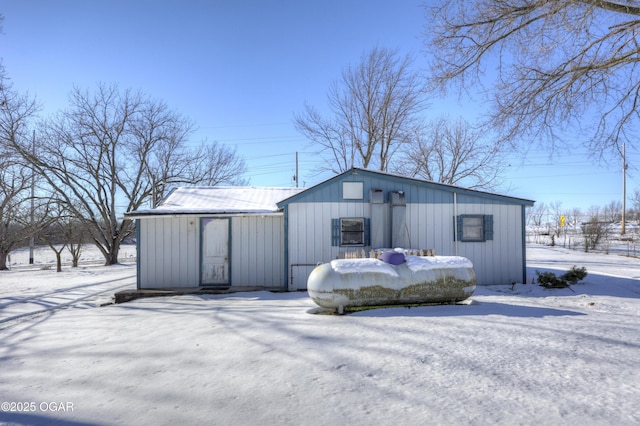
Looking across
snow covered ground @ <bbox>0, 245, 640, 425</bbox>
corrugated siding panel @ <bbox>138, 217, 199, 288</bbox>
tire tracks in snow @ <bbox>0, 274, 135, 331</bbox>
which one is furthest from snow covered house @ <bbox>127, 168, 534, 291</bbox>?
snow covered ground @ <bbox>0, 245, 640, 425</bbox>

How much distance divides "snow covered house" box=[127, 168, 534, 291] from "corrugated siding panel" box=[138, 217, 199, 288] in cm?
3

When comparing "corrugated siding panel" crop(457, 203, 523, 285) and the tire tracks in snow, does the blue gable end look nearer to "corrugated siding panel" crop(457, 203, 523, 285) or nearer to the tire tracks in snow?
"corrugated siding panel" crop(457, 203, 523, 285)

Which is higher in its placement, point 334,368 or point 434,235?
point 434,235

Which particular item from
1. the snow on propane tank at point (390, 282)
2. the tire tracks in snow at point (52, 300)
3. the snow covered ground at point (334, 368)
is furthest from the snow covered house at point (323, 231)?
the snow covered ground at point (334, 368)

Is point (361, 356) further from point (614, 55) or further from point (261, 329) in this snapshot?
point (614, 55)

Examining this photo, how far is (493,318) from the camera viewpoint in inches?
187

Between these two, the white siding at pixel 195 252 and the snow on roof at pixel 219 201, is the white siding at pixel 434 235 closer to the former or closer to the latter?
the white siding at pixel 195 252

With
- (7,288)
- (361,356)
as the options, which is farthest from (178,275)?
(361,356)

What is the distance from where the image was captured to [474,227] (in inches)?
360

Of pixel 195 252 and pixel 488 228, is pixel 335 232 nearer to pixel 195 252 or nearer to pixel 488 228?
pixel 195 252

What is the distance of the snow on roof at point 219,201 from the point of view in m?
9.08

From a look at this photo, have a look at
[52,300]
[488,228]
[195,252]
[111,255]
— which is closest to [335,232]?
[195,252]

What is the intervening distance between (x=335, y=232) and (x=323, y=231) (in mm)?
317

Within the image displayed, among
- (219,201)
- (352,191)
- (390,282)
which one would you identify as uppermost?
(352,191)
